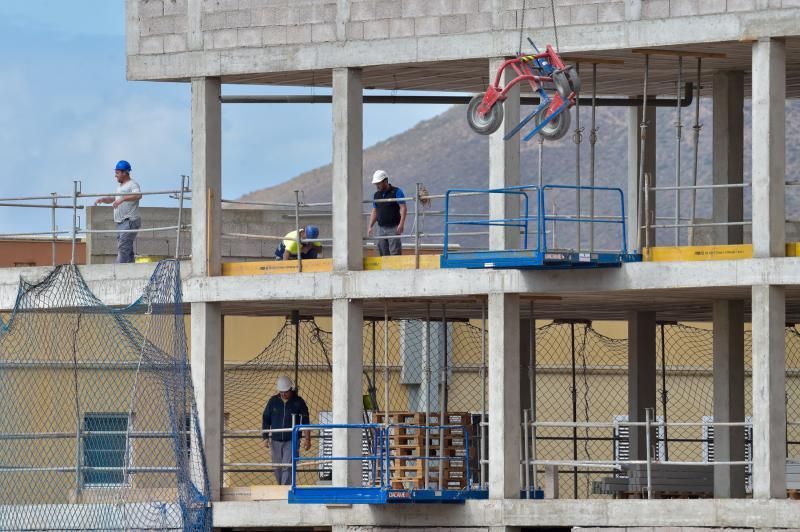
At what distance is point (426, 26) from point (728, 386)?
263 inches

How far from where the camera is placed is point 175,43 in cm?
2686

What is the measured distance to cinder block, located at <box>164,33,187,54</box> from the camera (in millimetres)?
26812

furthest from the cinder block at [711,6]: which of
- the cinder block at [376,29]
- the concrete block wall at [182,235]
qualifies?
the concrete block wall at [182,235]

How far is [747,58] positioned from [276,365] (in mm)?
17733

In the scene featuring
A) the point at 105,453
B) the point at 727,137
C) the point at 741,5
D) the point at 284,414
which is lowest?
the point at 105,453

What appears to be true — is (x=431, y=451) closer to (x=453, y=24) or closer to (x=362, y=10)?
(x=453, y=24)

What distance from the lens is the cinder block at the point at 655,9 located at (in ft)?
77.6

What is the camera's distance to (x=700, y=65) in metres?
26.4

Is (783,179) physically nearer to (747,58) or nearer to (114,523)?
(747,58)

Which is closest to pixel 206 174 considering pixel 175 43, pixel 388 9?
pixel 175 43

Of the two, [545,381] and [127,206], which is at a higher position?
[127,206]

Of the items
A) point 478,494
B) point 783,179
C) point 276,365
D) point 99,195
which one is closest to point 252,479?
point 276,365

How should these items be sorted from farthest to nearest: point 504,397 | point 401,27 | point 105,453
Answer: point 105,453
point 401,27
point 504,397

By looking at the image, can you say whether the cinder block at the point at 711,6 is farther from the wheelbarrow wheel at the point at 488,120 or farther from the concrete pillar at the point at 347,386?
the concrete pillar at the point at 347,386
